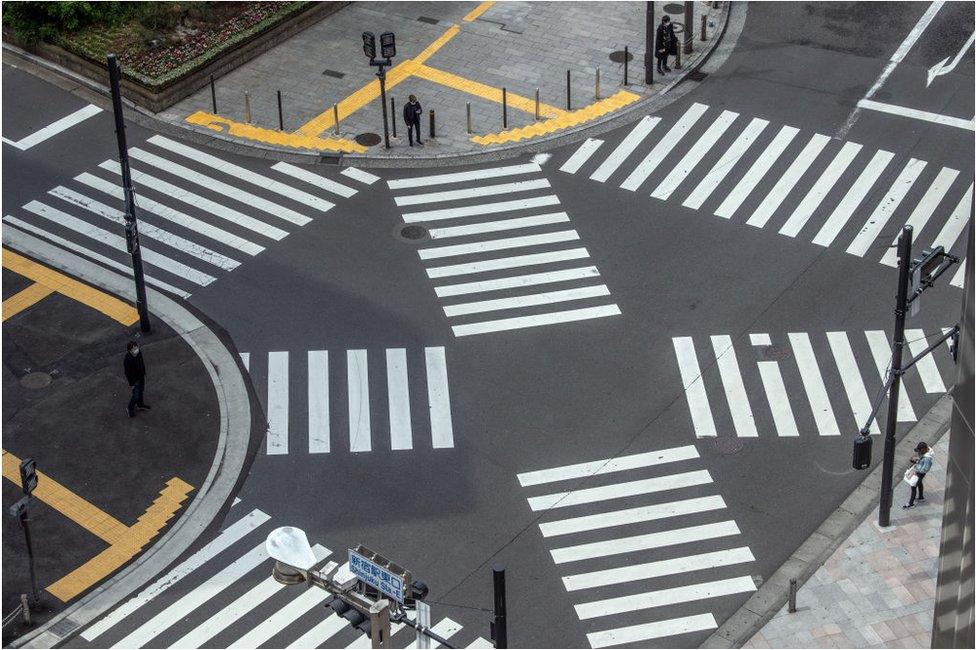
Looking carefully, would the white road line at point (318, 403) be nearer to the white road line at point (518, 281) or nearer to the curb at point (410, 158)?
the white road line at point (518, 281)

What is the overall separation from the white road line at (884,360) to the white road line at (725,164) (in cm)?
664

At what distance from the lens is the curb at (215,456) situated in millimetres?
28516

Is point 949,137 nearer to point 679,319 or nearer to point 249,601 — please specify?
point 679,319

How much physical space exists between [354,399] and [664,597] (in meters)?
8.64

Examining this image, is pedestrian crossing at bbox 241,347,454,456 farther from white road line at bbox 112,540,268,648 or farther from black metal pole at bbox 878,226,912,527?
black metal pole at bbox 878,226,912,527

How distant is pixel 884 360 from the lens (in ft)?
112

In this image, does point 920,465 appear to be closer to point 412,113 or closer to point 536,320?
point 536,320

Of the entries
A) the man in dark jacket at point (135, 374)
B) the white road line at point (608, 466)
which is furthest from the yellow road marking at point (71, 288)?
the white road line at point (608, 466)

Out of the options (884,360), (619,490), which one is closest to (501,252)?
(619,490)

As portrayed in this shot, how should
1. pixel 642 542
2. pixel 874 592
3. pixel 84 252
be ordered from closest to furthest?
1. pixel 874 592
2. pixel 642 542
3. pixel 84 252

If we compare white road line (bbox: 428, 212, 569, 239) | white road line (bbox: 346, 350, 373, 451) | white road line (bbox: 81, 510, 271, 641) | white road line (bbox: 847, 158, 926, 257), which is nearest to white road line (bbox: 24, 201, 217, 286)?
white road line (bbox: 346, 350, 373, 451)

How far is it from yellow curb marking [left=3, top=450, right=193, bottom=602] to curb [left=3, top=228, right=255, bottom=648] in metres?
0.27

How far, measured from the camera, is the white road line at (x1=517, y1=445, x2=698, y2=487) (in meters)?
31.4

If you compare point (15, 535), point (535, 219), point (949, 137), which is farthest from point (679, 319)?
point (15, 535)
